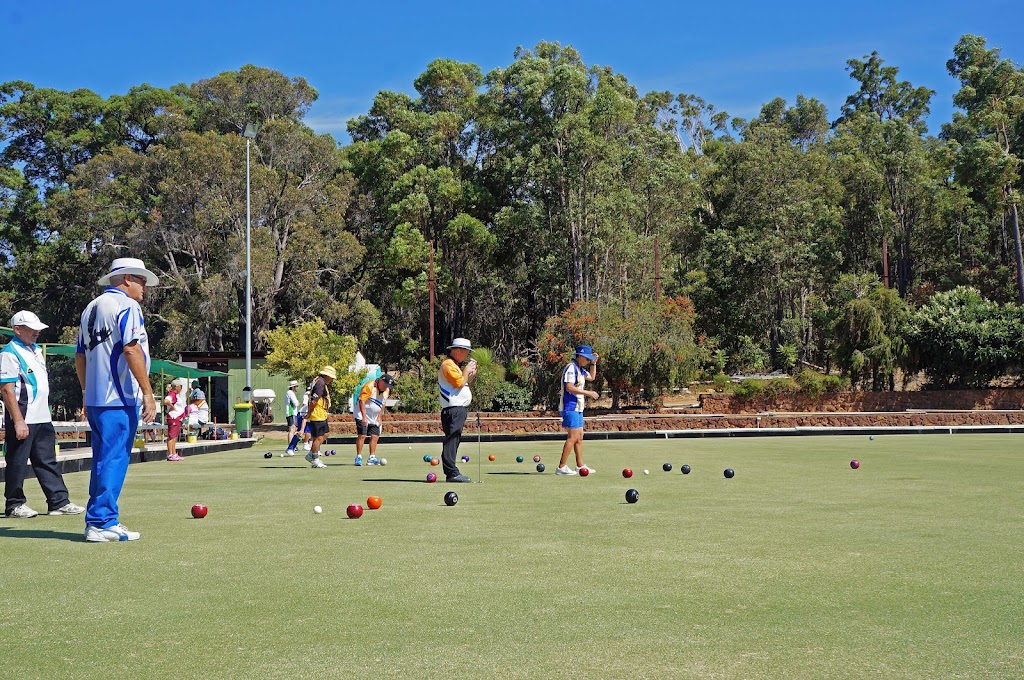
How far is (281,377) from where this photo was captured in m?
41.5

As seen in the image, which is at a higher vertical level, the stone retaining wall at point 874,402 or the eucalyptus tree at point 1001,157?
the eucalyptus tree at point 1001,157

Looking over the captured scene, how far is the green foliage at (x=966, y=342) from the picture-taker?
34469mm

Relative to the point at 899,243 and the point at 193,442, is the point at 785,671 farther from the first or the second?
the point at 899,243

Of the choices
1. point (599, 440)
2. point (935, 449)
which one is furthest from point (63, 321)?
point (935, 449)

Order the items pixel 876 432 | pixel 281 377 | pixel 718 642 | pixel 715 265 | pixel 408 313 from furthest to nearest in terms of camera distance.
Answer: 1. pixel 715 265
2. pixel 408 313
3. pixel 281 377
4. pixel 876 432
5. pixel 718 642

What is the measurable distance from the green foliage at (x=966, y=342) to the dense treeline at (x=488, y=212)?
7.15 metres

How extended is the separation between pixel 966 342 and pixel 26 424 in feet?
107

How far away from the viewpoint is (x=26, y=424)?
28.9 ft

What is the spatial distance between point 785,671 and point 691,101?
7775 centimetres

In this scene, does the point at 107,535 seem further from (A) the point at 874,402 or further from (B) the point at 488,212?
(B) the point at 488,212

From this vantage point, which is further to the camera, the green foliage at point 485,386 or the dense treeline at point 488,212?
the dense treeline at point 488,212

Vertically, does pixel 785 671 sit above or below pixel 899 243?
below

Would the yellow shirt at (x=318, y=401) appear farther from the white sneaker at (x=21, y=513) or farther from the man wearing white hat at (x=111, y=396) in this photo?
the man wearing white hat at (x=111, y=396)

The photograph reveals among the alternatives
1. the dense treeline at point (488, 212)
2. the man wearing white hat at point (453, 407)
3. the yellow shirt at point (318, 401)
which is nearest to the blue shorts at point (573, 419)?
the man wearing white hat at point (453, 407)
